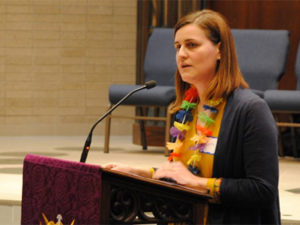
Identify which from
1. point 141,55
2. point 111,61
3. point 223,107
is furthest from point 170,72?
point 223,107

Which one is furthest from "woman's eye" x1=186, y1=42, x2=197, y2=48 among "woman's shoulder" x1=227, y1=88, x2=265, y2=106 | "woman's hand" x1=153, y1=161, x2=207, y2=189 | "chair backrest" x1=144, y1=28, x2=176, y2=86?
"chair backrest" x1=144, y1=28, x2=176, y2=86

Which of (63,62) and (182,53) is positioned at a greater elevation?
(182,53)

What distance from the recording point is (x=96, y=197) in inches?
59.6

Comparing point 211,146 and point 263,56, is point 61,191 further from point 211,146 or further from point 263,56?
point 263,56

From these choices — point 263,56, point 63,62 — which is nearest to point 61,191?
point 263,56

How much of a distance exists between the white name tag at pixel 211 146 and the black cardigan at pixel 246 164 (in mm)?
27

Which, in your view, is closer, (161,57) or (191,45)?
(191,45)

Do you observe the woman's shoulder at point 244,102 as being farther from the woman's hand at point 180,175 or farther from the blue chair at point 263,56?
the blue chair at point 263,56

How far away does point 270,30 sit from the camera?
6023 mm

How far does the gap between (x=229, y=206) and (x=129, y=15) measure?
6851mm

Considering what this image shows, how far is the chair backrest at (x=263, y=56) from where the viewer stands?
19.2ft

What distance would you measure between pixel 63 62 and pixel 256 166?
691 centimetres

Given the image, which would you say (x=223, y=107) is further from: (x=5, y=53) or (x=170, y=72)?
(x=5, y=53)

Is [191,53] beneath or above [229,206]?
above
